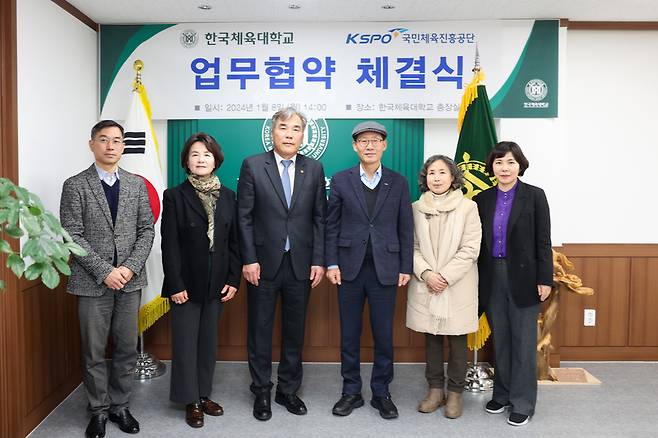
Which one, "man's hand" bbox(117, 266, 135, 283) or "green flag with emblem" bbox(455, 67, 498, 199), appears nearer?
"man's hand" bbox(117, 266, 135, 283)

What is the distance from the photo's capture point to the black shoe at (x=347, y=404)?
333cm

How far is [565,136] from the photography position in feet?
14.6


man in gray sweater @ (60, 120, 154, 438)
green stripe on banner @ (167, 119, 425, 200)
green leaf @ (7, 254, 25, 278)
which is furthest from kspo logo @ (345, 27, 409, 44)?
green leaf @ (7, 254, 25, 278)

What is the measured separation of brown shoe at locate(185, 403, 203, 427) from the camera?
10.4 ft

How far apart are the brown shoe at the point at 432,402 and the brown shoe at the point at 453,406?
0.07 meters

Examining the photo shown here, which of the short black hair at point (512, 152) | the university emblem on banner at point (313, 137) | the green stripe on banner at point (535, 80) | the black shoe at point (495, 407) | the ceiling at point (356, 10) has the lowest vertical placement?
the black shoe at point (495, 407)

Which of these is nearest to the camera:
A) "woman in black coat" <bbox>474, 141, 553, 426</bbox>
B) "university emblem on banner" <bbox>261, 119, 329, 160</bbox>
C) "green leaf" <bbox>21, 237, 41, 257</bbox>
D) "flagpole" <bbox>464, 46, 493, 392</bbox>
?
"green leaf" <bbox>21, 237, 41, 257</bbox>

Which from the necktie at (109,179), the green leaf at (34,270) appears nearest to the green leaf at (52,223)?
the green leaf at (34,270)

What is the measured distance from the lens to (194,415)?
3.21 metres

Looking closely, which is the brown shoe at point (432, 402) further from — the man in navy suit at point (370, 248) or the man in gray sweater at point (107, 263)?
the man in gray sweater at point (107, 263)

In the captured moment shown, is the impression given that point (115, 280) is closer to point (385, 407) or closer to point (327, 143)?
point (385, 407)

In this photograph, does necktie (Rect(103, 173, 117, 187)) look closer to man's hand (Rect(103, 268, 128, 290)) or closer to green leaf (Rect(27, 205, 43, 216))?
man's hand (Rect(103, 268, 128, 290))

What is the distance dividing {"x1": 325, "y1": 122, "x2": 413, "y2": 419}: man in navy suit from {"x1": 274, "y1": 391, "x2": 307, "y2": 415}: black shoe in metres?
0.21

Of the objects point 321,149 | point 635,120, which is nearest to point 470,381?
point 321,149
